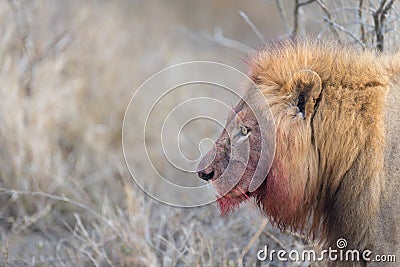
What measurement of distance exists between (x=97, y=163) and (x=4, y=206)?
3.32 ft

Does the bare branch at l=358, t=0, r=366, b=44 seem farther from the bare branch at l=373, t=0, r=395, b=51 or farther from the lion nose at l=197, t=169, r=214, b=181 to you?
the lion nose at l=197, t=169, r=214, b=181

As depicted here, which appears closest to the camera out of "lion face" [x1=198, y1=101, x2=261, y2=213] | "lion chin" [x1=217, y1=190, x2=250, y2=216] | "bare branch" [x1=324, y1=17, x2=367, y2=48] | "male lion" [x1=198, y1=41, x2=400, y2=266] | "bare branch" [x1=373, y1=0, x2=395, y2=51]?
"male lion" [x1=198, y1=41, x2=400, y2=266]

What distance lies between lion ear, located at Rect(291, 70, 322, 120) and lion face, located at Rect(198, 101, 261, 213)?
17 centimetres

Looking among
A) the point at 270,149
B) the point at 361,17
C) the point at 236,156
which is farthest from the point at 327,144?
the point at 361,17

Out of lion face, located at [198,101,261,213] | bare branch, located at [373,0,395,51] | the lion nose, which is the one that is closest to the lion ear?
lion face, located at [198,101,261,213]

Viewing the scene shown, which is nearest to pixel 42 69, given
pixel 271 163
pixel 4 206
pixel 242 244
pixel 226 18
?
pixel 4 206

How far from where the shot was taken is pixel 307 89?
2320 millimetres

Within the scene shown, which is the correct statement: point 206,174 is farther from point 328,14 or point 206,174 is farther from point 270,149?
point 328,14

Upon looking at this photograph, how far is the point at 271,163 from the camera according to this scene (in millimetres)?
2346

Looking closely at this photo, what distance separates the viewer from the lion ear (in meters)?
2.31

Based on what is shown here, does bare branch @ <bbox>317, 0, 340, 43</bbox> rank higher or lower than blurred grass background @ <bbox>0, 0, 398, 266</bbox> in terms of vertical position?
higher

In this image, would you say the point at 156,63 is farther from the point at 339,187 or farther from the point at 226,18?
the point at 339,187

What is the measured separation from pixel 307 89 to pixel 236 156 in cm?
34

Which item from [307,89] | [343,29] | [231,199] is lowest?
[231,199]
